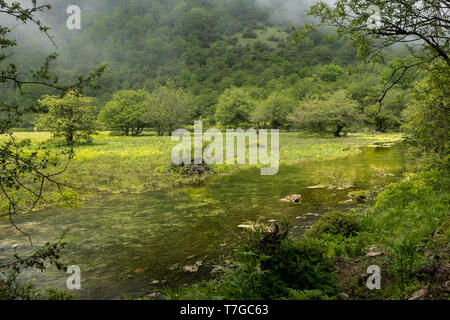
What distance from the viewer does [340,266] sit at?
700 cm

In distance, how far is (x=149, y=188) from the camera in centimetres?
1762

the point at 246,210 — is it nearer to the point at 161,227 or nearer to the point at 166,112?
the point at 161,227

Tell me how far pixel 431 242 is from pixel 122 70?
17980cm

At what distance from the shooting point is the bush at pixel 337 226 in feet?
30.7

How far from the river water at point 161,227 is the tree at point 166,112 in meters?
48.2

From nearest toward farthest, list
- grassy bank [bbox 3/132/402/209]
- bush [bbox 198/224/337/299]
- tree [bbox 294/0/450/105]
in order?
bush [bbox 198/224/337/299] → tree [bbox 294/0/450/105] → grassy bank [bbox 3/132/402/209]

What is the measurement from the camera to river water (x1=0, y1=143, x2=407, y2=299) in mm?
7664

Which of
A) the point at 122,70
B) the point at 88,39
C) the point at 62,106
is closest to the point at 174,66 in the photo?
the point at 122,70

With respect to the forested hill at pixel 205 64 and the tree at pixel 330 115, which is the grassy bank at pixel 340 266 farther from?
the forested hill at pixel 205 64

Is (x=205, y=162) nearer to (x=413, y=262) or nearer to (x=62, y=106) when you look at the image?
(x=413, y=262)

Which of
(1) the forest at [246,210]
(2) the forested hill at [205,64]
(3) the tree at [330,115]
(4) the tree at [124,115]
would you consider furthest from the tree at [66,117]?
(2) the forested hill at [205,64]

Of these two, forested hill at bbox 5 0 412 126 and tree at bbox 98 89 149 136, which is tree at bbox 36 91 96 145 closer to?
tree at bbox 98 89 149 136

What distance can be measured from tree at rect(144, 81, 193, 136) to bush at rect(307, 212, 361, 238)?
58143 millimetres

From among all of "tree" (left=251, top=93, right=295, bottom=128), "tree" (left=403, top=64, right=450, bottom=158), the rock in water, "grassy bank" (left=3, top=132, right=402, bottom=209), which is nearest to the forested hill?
"tree" (left=251, top=93, right=295, bottom=128)
